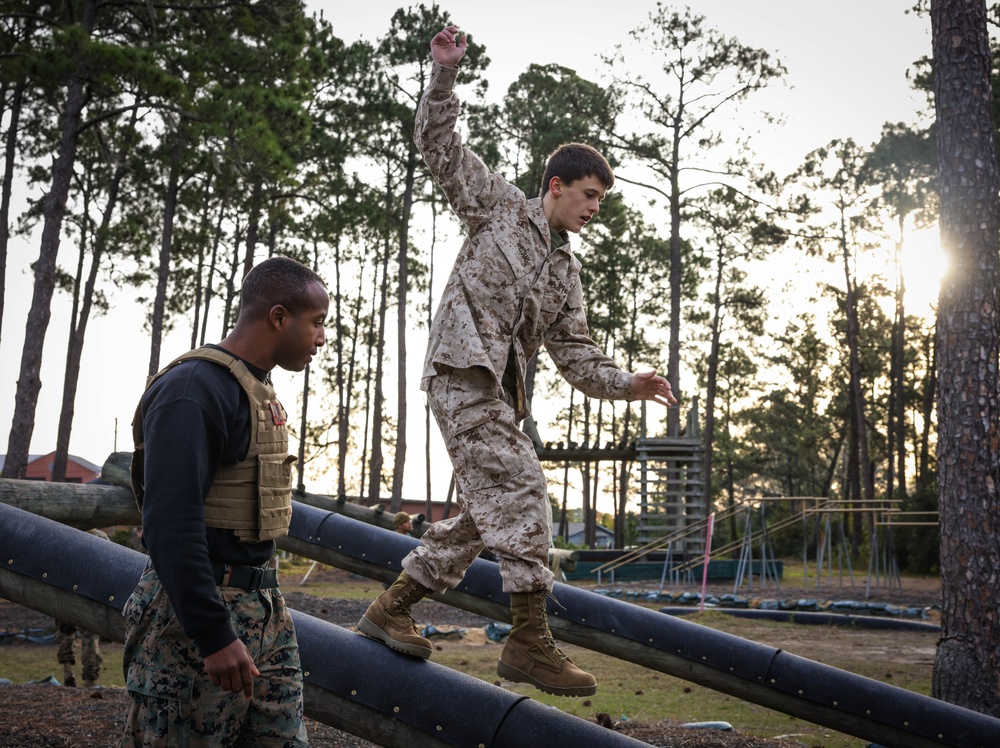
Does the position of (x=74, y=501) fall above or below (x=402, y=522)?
above

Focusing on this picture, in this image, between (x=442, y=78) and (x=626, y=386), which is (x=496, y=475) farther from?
(x=442, y=78)

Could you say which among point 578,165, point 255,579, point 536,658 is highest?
point 578,165

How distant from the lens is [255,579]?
8.20 ft

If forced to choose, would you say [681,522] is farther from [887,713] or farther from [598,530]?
[598,530]

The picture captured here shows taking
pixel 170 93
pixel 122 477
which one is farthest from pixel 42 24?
→ pixel 122 477

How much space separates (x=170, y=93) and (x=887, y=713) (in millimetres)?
15629

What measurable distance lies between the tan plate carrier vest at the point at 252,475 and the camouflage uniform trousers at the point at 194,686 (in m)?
0.17

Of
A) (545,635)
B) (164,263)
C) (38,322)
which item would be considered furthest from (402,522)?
(164,263)

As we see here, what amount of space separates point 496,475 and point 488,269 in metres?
0.77

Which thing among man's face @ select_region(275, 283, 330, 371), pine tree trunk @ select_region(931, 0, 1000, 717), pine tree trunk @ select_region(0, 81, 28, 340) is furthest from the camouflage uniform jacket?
pine tree trunk @ select_region(0, 81, 28, 340)

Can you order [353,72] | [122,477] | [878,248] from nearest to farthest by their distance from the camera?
[122,477] < [353,72] < [878,248]

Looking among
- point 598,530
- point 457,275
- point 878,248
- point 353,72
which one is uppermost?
point 353,72

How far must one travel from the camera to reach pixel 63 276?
31078 mm

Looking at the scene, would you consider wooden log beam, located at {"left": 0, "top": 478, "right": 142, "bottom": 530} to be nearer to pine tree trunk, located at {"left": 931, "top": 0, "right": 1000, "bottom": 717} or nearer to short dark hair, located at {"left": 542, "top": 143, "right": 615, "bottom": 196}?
short dark hair, located at {"left": 542, "top": 143, "right": 615, "bottom": 196}
